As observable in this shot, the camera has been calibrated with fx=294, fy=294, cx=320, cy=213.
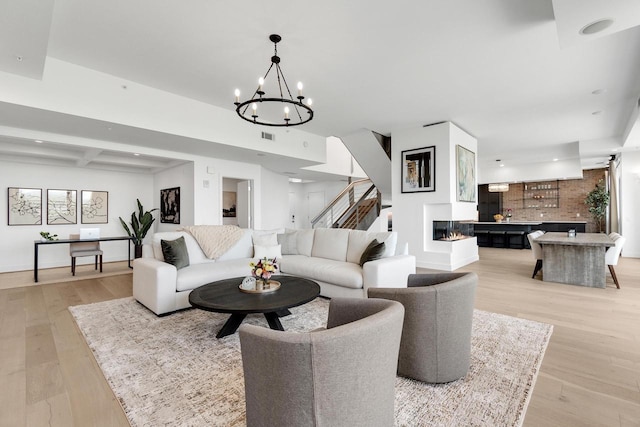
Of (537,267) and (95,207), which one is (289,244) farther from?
(95,207)

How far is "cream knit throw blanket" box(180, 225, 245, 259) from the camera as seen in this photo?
432 cm

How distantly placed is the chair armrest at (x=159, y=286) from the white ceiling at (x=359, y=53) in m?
2.46

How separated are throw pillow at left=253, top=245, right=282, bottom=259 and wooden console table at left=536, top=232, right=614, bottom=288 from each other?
4.32m

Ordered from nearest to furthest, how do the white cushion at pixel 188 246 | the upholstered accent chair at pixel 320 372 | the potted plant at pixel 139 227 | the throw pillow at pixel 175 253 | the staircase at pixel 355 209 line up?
the upholstered accent chair at pixel 320 372, the throw pillow at pixel 175 253, the white cushion at pixel 188 246, the potted plant at pixel 139 227, the staircase at pixel 355 209

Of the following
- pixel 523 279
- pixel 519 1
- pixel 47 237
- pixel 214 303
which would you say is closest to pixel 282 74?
pixel 519 1

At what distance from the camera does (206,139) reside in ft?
17.4

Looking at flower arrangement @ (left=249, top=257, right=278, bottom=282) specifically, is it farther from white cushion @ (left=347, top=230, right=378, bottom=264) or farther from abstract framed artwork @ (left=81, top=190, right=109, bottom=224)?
abstract framed artwork @ (left=81, top=190, right=109, bottom=224)

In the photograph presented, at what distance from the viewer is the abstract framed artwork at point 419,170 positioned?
20.2 feet

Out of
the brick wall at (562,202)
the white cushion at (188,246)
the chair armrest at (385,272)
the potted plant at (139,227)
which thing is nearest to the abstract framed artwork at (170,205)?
the potted plant at (139,227)

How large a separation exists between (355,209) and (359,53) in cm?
620

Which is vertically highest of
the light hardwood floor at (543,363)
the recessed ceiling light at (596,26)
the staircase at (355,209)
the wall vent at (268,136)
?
the wall vent at (268,136)

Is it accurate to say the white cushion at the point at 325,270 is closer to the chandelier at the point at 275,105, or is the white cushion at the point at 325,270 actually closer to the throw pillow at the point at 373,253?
the throw pillow at the point at 373,253

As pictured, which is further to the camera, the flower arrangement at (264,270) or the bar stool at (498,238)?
the bar stool at (498,238)

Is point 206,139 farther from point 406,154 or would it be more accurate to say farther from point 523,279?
point 523,279
